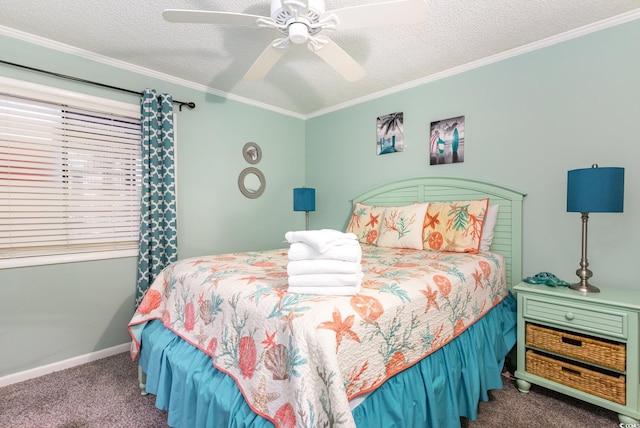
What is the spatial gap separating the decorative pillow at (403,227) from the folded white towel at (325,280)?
1.44 metres

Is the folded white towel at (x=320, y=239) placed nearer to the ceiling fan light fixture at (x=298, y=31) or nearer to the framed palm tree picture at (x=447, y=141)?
the ceiling fan light fixture at (x=298, y=31)

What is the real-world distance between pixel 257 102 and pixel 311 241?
2.82 meters

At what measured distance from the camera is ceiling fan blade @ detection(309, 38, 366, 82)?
1.76 meters

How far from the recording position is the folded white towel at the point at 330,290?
1.20 meters

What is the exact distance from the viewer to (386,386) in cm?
120

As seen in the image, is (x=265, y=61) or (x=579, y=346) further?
(x=265, y=61)

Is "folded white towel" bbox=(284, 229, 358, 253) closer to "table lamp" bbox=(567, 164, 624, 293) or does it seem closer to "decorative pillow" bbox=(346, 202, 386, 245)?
"table lamp" bbox=(567, 164, 624, 293)

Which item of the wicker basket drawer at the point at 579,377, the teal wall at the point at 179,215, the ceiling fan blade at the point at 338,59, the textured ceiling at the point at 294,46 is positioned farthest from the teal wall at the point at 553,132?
the teal wall at the point at 179,215

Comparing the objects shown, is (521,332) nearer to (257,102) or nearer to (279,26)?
(279,26)

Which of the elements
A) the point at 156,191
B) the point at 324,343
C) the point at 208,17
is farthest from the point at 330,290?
the point at 156,191

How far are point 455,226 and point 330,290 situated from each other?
5.22ft

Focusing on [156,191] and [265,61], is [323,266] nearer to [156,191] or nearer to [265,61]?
[265,61]

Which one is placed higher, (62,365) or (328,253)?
(328,253)

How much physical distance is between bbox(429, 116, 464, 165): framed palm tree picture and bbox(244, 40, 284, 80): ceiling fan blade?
1.67m
